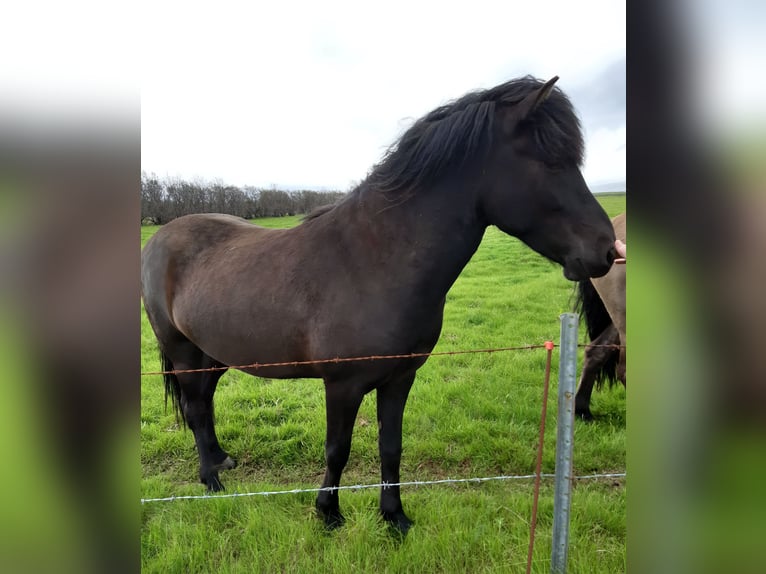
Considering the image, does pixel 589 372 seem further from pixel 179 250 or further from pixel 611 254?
pixel 179 250

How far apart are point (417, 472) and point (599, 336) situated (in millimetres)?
2029

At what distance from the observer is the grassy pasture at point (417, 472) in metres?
2.13

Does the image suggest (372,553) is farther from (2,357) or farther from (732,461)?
(2,357)

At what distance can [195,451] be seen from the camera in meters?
3.43

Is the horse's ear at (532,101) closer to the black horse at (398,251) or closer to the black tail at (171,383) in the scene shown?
→ the black horse at (398,251)

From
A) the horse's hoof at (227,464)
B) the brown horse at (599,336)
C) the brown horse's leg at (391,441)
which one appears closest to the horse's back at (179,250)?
the horse's hoof at (227,464)

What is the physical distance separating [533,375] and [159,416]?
338cm

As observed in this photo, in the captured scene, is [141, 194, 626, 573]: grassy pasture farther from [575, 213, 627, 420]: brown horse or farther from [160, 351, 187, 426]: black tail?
[160, 351, 187, 426]: black tail

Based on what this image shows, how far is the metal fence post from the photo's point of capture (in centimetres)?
153

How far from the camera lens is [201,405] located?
315 cm

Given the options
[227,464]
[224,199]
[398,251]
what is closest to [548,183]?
[398,251]

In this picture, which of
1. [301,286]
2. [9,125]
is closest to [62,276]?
[9,125]

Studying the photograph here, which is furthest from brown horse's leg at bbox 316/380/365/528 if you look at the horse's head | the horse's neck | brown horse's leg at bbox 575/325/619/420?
brown horse's leg at bbox 575/325/619/420

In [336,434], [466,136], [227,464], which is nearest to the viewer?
[466,136]
